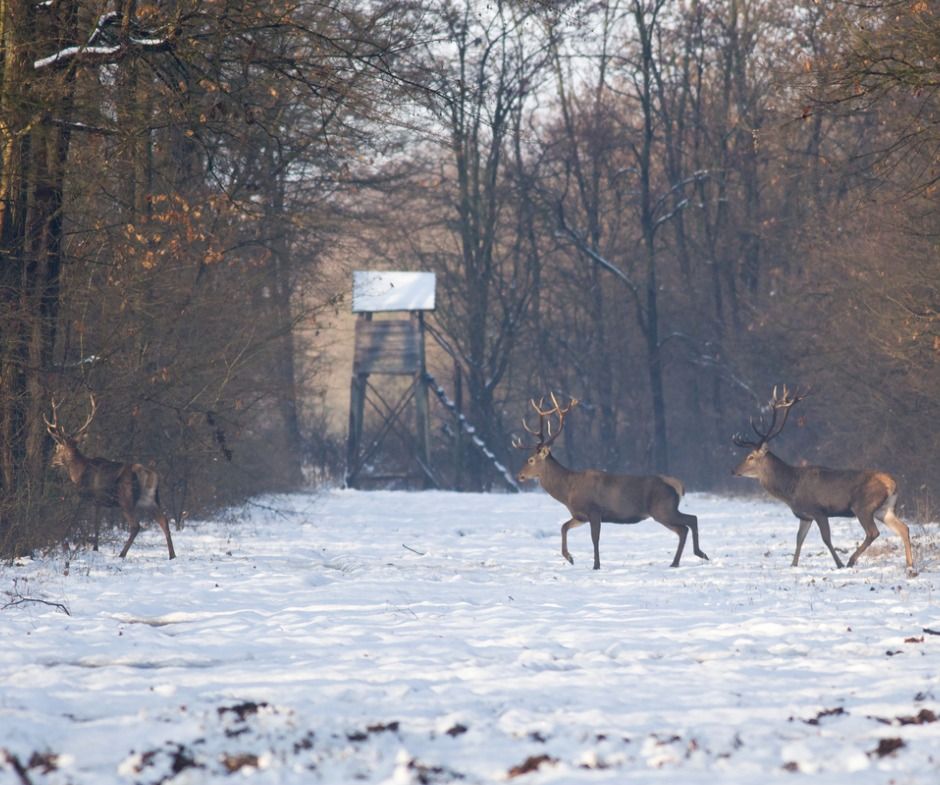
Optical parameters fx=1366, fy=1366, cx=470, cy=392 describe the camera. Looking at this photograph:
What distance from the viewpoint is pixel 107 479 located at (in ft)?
47.3

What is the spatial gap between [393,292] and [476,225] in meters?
6.41

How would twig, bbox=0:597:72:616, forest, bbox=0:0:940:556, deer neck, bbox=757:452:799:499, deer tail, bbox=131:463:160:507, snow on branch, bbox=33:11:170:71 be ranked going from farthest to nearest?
deer neck, bbox=757:452:799:499
deer tail, bbox=131:463:160:507
forest, bbox=0:0:940:556
snow on branch, bbox=33:11:170:71
twig, bbox=0:597:72:616

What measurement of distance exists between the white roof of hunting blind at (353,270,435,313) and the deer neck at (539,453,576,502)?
17.3 metres

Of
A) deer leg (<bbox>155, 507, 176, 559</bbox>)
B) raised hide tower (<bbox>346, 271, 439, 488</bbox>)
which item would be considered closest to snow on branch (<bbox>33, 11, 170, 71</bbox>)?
deer leg (<bbox>155, 507, 176, 559</bbox>)

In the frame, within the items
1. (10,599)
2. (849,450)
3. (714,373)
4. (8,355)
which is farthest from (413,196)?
(10,599)

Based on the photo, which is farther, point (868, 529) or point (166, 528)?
point (166, 528)

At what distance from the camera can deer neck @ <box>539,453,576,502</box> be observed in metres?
15.7

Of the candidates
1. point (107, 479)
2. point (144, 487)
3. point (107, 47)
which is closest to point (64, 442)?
point (107, 479)

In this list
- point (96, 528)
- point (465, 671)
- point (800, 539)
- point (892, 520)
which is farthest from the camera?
point (96, 528)

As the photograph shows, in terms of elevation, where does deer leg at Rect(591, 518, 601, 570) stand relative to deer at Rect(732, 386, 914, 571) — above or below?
below

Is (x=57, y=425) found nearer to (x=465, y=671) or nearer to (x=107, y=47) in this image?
(x=107, y=47)

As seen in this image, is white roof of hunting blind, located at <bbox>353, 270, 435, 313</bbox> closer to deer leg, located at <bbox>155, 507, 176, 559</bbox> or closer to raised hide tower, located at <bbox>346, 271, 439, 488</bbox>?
raised hide tower, located at <bbox>346, 271, 439, 488</bbox>

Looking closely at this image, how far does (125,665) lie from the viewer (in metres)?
7.89

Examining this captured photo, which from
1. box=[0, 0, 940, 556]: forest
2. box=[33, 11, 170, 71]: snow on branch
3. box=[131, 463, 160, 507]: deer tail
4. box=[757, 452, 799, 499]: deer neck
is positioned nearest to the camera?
box=[33, 11, 170, 71]: snow on branch
